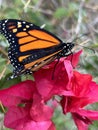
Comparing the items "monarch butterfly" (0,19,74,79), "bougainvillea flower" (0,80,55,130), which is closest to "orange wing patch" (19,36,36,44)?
"monarch butterfly" (0,19,74,79)

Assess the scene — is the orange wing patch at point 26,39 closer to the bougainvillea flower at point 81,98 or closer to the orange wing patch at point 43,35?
the orange wing patch at point 43,35

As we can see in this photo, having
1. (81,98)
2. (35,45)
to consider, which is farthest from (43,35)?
(81,98)

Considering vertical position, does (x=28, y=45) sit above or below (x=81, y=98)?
above

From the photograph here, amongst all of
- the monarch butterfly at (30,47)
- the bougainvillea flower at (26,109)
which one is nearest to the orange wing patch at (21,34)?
the monarch butterfly at (30,47)

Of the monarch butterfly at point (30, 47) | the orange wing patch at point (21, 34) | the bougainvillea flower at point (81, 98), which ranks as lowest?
the bougainvillea flower at point (81, 98)

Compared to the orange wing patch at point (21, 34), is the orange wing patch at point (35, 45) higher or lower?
lower

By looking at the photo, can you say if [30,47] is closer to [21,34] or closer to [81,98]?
[21,34]

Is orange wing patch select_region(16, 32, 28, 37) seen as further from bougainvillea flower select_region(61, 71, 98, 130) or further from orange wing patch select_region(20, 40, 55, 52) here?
bougainvillea flower select_region(61, 71, 98, 130)

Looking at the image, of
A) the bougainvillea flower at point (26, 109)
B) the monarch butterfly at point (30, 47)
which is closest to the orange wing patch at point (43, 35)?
the monarch butterfly at point (30, 47)

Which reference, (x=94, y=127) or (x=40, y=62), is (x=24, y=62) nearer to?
(x=40, y=62)
